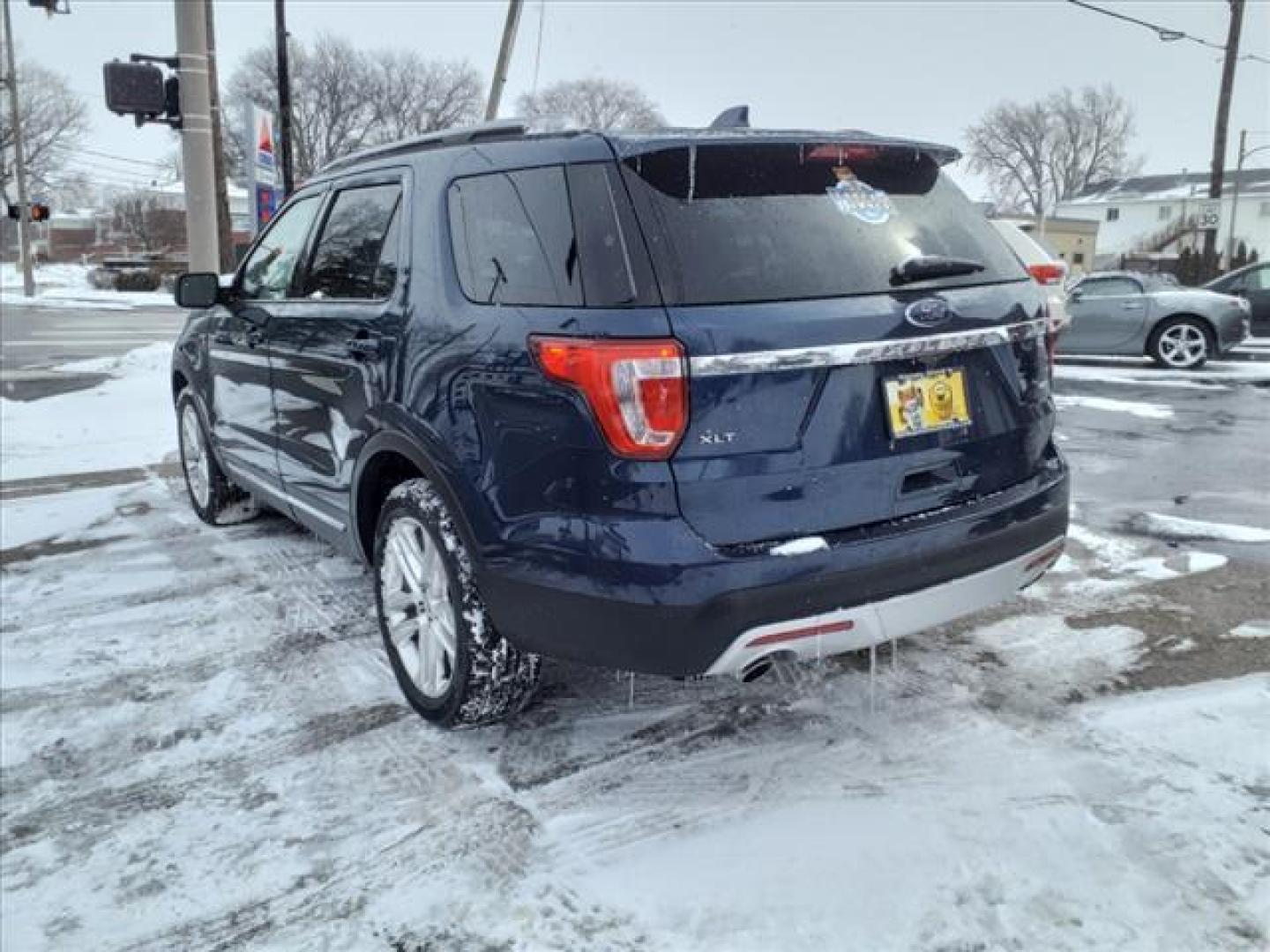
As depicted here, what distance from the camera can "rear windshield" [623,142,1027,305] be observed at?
98.4 inches

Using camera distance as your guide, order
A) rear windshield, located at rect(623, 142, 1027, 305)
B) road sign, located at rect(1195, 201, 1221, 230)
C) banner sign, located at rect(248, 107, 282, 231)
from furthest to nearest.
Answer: road sign, located at rect(1195, 201, 1221, 230) → banner sign, located at rect(248, 107, 282, 231) → rear windshield, located at rect(623, 142, 1027, 305)

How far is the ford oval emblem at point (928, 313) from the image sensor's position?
8.61 feet

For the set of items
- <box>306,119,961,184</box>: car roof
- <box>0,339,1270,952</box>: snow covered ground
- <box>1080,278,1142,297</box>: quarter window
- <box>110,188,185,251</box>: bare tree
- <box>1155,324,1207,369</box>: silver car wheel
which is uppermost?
<box>110,188,185,251</box>: bare tree

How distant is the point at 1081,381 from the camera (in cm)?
1191

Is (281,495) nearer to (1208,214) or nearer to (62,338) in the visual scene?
(62,338)

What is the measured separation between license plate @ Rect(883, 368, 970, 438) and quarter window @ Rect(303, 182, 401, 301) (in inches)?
64.4

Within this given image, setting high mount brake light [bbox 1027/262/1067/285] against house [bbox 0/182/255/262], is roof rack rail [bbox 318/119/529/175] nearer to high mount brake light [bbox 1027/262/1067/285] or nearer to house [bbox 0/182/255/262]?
high mount brake light [bbox 1027/262/1067/285]

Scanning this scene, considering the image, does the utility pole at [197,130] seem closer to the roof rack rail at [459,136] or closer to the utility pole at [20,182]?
the roof rack rail at [459,136]

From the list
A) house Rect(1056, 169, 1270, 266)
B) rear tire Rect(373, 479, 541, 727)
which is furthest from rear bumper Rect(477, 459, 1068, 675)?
house Rect(1056, 169, 1270, 266)

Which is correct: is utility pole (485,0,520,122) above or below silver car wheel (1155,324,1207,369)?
above

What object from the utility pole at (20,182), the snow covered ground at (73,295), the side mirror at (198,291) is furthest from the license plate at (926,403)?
the utility pole at (20,182)

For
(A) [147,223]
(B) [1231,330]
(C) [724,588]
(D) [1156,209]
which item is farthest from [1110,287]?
(D) [1156,209]

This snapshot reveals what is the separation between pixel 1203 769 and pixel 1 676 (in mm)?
3974

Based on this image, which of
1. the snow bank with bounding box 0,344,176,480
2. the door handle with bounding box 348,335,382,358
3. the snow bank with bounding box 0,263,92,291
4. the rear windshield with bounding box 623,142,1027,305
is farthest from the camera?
the snow bank with bounding box 0,263,92,291
